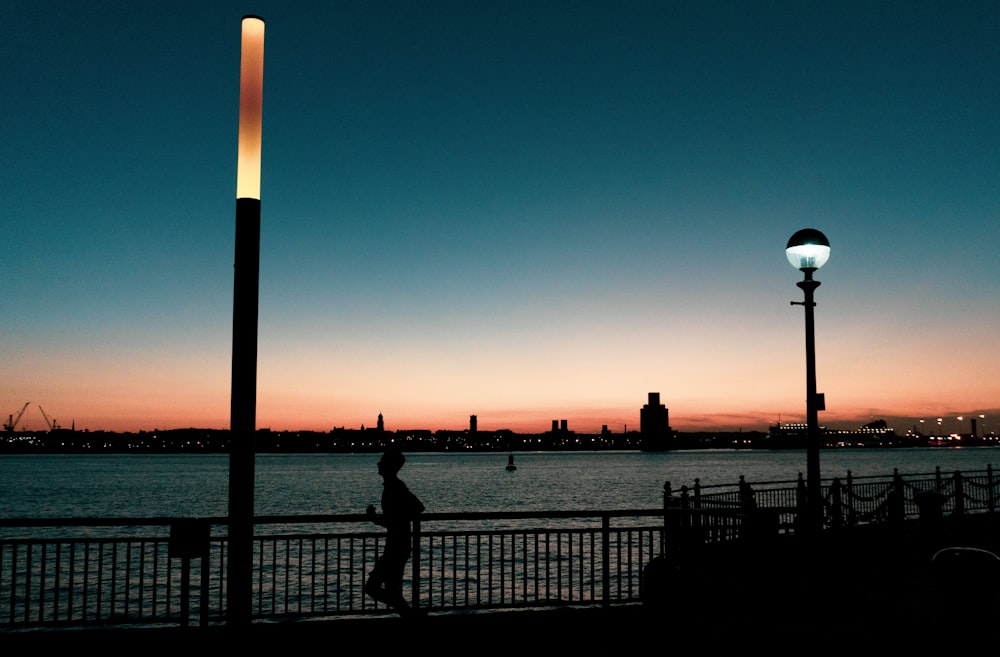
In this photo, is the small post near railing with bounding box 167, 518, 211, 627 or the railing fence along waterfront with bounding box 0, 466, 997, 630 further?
the railing fence along waterfront with bounding box 0, 466, 997, 630

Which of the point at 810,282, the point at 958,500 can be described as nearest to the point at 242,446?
the point at 810,282

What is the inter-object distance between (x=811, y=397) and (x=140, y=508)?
7871cm

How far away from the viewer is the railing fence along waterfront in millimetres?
10109

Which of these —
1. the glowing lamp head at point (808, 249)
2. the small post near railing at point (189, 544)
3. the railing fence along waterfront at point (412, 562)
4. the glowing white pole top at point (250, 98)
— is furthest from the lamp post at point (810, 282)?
the glowing white pole top at point (250, 98)

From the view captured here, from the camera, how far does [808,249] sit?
12.8 m

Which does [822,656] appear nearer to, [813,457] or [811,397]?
[813,457]

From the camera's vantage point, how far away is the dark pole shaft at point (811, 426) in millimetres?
11875

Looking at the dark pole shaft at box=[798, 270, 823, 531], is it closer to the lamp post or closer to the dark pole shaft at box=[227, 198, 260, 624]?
the lamp post

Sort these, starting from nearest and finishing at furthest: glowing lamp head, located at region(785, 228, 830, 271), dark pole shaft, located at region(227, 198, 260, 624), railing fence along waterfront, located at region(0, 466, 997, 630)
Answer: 1. dark pole shaft, located at region(227, 198, 260, 624)
2. railing fence along waterfront, located at region(0, 466, 997, 630)
3. glowing lamp head, located at region(785, 228, 830, 271)

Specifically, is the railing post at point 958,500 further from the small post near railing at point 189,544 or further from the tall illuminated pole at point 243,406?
the tall illuminated pole at point 243,406

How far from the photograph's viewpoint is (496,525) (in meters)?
52.4

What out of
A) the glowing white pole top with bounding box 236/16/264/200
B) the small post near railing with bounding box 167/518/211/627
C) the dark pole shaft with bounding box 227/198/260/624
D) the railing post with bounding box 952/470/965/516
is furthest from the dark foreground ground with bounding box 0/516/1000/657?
the railing post with bounding box 952/470/965/516

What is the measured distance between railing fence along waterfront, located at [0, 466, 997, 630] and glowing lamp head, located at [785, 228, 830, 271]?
3628mm

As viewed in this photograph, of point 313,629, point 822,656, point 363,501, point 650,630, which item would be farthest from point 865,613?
point 363,501
